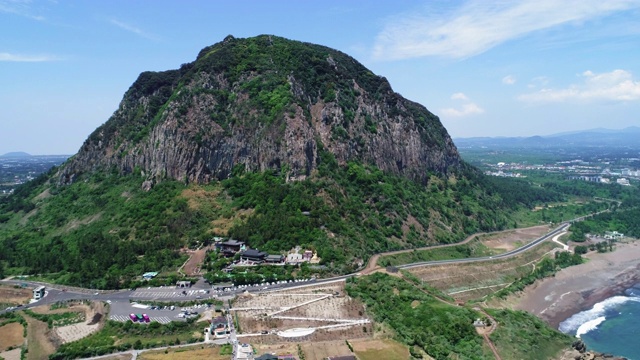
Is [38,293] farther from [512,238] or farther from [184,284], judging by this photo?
[512,238]

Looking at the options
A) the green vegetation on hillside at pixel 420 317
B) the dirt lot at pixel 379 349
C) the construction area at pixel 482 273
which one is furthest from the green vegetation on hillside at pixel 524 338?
the construction area at pixel 482 273

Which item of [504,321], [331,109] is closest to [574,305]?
[504,321]

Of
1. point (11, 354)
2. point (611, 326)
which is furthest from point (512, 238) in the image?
point (11, 354)

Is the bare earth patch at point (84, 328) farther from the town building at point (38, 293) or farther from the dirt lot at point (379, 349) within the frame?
the dirt lot at point (379, 349)

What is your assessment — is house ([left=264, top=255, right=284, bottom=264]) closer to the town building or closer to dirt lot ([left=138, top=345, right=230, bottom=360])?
dirt lot ([left=138, top=345, right=230, bottom=360])

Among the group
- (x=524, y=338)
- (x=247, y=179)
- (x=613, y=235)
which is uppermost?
(x=247, y=179)

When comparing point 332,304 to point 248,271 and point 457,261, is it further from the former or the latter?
point 457,261

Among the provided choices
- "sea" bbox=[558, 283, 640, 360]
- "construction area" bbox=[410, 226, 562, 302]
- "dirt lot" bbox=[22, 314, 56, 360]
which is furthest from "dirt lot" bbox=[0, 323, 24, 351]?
"sea" bbox=[558, 283, 640, 360]
